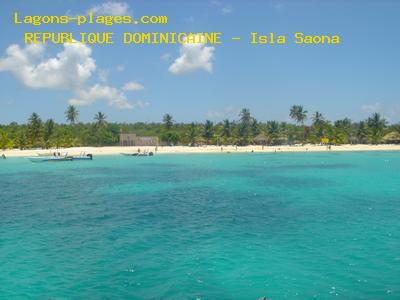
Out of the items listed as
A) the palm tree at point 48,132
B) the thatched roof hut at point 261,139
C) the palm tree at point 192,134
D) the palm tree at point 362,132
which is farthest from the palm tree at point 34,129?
the palm tree at point 362,132

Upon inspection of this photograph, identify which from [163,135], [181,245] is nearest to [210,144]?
[163,135]

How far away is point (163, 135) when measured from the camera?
428 ft

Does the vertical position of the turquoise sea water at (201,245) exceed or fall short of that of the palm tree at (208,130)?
it falls short

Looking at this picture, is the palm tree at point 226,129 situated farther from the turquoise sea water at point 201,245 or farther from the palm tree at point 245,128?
the turquoise sea water at point 201,245

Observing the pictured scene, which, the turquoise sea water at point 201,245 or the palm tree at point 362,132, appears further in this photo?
the palm tree at point 362,132

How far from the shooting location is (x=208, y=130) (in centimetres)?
12756

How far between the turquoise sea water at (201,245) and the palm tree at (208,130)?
95.3 m

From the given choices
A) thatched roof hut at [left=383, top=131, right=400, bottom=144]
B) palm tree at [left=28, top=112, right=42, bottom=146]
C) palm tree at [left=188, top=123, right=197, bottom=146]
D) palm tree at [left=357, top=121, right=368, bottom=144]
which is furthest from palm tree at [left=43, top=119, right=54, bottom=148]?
thatched roof hut at [left=383, top=131, right=400, bottom=144]

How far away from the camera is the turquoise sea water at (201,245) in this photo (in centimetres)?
1261

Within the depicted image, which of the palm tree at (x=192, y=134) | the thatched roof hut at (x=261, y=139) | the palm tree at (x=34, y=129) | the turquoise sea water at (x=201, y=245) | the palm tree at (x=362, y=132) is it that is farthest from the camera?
the thatched roof hut at (x=261, y=139)

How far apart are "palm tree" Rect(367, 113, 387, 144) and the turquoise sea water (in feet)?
334

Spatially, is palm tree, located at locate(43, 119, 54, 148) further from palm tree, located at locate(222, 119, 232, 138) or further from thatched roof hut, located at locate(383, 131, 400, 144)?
thatched roof hut, located at locate(383, 131, 400, 144)

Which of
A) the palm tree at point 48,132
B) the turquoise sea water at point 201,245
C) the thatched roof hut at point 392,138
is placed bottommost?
the turquoise sea water at point 201,245

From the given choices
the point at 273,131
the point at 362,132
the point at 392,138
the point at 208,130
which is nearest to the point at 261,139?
the point at 273,131
